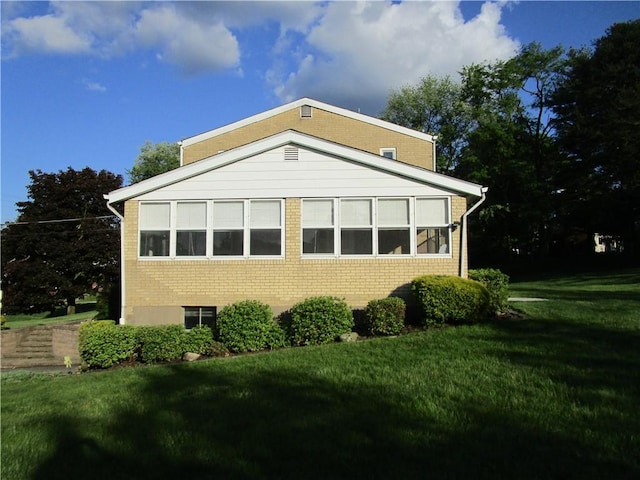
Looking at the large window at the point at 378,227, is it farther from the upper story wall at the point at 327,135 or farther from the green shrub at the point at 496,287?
the upper story wall at the point at 327,135

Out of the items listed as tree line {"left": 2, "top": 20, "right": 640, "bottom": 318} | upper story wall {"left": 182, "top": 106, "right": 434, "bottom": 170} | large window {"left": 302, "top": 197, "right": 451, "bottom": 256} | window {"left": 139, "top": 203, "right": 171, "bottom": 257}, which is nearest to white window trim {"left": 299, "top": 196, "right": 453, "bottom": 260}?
large window {"left": 302, "top": 197, "right": 451, "bottom": 256}

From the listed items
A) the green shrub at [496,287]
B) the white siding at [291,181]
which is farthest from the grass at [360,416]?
the white siding at [291,181]

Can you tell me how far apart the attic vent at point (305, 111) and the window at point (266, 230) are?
796 centimetres

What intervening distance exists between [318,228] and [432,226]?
9.05 ft

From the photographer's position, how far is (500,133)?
112 feet

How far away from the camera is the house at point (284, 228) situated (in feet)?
39.3

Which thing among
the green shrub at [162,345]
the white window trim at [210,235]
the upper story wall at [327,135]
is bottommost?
the green shrub at [162,345]

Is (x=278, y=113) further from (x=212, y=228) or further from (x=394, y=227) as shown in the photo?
(x=394, y=227)

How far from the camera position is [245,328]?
10.3 metres

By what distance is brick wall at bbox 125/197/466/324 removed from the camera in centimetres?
1195

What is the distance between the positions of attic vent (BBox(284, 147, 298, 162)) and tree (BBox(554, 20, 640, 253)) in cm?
2152

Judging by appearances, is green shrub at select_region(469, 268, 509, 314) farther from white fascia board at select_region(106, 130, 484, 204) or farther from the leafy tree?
the leafy tree

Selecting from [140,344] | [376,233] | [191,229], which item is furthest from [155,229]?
[376,233]

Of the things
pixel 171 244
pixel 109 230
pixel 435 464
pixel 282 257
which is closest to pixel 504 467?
pixel 435 464
